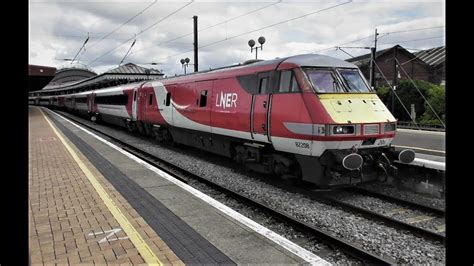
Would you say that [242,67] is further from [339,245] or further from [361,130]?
[339,245]

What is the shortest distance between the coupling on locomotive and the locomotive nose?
18 mm

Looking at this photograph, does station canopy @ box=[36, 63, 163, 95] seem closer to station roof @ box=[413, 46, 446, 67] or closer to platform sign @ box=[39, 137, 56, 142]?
platform sign @ box=[39, 137, 56, 142]

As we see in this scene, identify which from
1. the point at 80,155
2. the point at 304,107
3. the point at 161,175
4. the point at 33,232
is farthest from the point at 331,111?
the point at 80,155

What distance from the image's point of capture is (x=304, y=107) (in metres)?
7.95

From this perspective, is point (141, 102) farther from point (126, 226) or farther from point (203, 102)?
point (126, 226)

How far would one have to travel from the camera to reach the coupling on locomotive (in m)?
7.77

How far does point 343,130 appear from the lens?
773 cm

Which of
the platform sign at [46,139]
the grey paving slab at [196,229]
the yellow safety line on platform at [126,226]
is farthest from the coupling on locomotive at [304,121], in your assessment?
the platform sign at [46,139]

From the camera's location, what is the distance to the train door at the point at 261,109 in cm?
911

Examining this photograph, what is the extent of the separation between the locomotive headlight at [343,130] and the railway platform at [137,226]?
106 inches

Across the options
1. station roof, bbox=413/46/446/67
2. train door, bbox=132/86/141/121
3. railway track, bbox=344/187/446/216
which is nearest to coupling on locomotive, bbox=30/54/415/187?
railway track, bbox=344/187/446/216

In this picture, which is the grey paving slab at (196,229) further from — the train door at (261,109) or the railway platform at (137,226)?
the train door at (261,109)

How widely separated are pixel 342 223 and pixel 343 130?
1911 mm

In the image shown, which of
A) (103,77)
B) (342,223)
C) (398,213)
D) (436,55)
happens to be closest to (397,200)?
(398,213)
